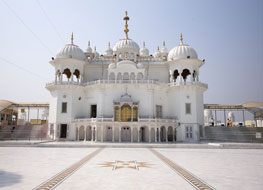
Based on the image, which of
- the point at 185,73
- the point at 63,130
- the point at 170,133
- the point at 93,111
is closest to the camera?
the point at 170,133

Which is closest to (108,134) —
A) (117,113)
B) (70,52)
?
(117,113)

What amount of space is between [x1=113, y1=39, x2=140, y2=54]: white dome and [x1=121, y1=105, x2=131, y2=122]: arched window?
548 inches

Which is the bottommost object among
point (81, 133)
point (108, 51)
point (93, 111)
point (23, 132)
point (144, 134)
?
point (144, 134)

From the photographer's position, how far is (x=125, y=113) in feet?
114

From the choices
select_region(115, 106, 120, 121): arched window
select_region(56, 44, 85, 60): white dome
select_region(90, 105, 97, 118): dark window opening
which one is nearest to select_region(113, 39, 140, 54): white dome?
select_region(56, 44, 85, 60): white dome

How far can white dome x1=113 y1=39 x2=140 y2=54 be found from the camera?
4332 centimetres

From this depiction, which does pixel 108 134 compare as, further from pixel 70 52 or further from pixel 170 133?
pixel 70 52

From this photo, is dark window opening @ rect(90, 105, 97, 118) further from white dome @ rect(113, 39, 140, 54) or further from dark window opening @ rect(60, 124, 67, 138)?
white dome @ rect(113, 39, 140, 54)

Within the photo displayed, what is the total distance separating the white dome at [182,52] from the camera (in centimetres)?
3806

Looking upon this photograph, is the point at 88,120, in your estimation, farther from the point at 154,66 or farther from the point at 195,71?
the point at 195,71

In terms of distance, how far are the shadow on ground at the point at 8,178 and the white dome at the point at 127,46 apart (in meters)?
35.7

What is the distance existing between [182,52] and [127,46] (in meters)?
11.4

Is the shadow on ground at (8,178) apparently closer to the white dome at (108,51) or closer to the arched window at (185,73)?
the arched window at (185,73)

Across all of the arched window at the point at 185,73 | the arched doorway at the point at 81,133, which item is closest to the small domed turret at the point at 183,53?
the arched window at the point at 185,73
